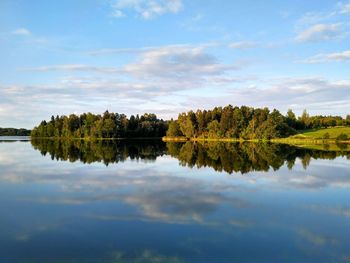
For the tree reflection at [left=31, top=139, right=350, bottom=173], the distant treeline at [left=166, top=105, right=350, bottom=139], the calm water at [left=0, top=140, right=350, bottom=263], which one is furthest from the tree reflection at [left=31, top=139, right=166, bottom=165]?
the distant treeline at [left=166, top=105, right=350, bottom=139]

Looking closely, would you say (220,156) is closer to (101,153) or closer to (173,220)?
(101,153)

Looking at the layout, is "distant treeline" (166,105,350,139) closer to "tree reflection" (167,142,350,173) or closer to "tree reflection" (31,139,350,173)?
"tree reflection" (31,139,350,173)

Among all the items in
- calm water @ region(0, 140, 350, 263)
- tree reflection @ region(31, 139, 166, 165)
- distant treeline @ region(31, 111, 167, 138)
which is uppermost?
distant treeline @ region(31, 111, 167, 138)

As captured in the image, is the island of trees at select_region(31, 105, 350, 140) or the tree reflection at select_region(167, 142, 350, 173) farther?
the island of trees at select_region(31, 105, 350, 140)

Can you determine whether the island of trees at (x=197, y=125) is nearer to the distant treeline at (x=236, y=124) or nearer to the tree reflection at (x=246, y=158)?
the distant treeline at (x=236, y=124)

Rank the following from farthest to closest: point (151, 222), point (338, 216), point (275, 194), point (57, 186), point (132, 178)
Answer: point (132, 178)
point (57, 186)
point (275, 194)
point (338, 216)
point (151, 222)

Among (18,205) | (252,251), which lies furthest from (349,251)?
(18,205)

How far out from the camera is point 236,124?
380ft

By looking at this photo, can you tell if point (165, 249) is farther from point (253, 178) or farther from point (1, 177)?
point (1, 177)

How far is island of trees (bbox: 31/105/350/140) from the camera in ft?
362

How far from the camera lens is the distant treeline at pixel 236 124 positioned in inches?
4240

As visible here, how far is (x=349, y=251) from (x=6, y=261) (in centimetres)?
1046

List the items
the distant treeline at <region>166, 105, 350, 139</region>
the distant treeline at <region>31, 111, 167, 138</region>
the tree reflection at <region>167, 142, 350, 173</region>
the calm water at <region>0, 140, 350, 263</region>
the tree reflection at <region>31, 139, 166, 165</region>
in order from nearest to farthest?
1. the calm water at <region>0, 140, 350, 263</region>
2. the tree reflection at <region>167, 142, 350, 173</region>
3. the tree reflection at <region>31, 139, 166, 165</region>
4. the distant treeline at <region>166, 105, 350, 139</region>
5. the distant treeline at <region>31, 111, 167, 138</region>

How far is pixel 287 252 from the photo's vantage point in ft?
34.5
